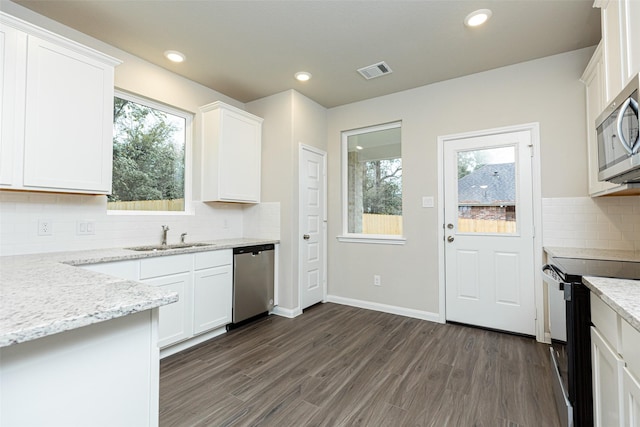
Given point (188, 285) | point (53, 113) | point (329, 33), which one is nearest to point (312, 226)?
point (188, 285)

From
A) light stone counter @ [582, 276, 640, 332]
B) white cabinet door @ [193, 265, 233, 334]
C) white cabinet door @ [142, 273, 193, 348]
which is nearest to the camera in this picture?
light stone counter @ [582, 276, 640, 332]

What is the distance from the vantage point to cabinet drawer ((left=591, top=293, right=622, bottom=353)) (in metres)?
1.12

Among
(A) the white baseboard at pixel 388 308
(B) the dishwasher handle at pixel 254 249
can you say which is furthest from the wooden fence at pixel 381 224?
(B) the dishwasher handle at pixel 254 249

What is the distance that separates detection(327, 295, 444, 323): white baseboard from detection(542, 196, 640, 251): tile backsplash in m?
1.35

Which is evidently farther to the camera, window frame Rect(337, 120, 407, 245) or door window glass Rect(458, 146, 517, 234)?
window frame Rect(337, 120, 407, 245)

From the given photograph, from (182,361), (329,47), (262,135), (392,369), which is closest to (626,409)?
(392,369)

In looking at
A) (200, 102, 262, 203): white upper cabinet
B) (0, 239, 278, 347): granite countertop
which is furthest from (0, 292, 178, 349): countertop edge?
(200, 102, 262, 203): white upper cabinet

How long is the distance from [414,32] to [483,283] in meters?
2.46

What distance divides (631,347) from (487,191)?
235 cm

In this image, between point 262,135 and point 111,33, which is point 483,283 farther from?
point 111,33

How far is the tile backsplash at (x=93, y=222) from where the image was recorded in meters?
2.16

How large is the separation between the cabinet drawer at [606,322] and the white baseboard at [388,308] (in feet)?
6.78

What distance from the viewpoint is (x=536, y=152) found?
2.89 metres

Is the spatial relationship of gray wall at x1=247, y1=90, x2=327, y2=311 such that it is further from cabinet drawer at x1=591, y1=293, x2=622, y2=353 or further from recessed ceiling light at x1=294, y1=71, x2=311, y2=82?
cabinet drawer at x1=591, y1=293, x2=622, y2=353
